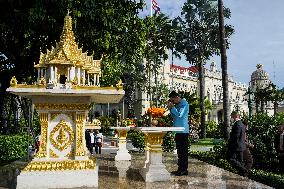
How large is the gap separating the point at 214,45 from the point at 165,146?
23533mm

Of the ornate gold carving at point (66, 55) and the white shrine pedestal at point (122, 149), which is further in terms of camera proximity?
the white shrine pedestal at point (122, 149)

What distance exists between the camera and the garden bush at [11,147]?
16.9 m

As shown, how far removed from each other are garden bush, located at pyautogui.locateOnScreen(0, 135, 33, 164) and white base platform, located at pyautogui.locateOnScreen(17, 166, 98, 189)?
838 centimetres

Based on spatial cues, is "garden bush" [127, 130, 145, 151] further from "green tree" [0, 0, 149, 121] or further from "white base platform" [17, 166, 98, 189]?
"white base platform" [17, 166, 98, 189]

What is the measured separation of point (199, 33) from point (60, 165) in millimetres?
35618

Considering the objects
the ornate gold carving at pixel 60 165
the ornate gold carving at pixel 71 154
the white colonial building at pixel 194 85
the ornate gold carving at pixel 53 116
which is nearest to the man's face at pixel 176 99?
the ornate gold carving at pixel 60 165

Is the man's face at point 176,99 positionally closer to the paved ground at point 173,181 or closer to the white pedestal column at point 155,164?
the white pedestal column at point 155,164

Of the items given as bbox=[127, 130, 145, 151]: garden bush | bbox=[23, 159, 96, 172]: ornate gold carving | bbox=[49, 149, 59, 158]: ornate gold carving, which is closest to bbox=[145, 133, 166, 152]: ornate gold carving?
bbox=[23, 159, 96, 172]: ornate gold carving

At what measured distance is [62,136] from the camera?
948 cm

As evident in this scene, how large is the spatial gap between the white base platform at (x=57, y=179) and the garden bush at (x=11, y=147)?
8.38m

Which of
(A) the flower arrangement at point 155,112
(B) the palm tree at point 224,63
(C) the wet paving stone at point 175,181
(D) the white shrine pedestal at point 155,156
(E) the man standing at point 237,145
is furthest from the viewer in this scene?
(B) the palm tree at point 224,63

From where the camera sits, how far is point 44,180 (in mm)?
8867

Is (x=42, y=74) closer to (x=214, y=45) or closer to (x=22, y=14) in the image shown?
(x=22, y=14)

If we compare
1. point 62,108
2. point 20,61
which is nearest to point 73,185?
point 62,108
